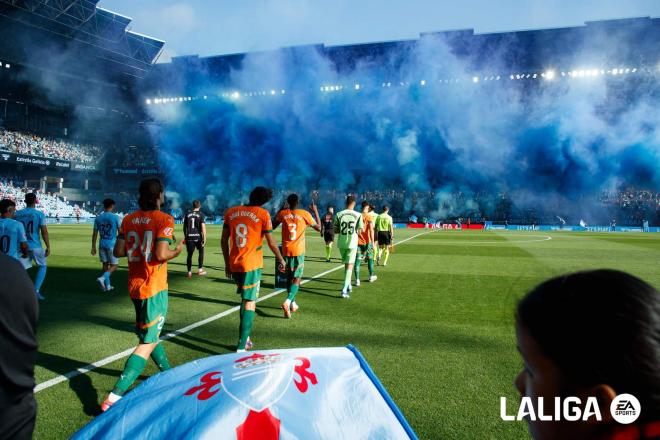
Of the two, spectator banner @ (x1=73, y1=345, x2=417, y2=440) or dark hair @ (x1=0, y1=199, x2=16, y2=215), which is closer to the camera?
spectator banner @ (x1=73, y1=345, x2=417, y2=440)

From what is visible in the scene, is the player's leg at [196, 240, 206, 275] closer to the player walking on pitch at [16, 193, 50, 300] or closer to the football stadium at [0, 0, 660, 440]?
the football stadium at [0, 0, 660, 440]

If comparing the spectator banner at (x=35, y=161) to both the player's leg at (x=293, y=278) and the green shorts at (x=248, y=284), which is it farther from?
the green shorts at (x=248, y=284)

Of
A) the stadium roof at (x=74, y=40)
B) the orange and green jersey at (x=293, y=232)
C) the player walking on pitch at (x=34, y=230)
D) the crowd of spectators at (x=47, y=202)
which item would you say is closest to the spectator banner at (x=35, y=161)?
the crowd of spectators at (x=47, y=202)

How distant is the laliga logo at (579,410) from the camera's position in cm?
74

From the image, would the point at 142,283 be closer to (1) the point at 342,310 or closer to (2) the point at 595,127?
(1) the point at 342,310

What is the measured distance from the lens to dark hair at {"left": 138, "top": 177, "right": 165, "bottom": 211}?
4082 millimetres

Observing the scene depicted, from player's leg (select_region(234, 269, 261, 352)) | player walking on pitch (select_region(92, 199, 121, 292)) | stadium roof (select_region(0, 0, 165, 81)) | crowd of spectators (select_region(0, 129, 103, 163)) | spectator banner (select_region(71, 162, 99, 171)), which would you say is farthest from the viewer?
spectator banner (select_region(71, 162, 99, 171))

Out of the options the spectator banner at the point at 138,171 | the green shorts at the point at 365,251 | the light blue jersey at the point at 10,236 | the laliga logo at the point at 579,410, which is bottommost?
the green shorts at the point at 365,251

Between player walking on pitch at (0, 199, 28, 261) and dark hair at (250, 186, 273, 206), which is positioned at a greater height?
dark hair at (250, 186, 273, 206)

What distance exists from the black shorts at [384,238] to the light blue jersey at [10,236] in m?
9.28

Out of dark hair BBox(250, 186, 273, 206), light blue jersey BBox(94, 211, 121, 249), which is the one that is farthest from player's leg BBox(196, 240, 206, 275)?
dark hair BBox(250, 186, 273, 206)

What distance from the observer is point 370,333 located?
6141 mm

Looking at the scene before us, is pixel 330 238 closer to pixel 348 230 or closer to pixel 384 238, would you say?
pixel 384 238

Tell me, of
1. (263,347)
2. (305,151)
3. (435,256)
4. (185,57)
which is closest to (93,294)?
(263,347)
